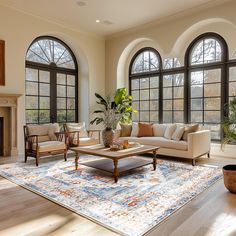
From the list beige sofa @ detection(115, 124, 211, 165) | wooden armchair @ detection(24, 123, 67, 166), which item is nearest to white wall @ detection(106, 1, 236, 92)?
beige sofa @ detection(115, 124, 211, 165)

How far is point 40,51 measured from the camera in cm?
650

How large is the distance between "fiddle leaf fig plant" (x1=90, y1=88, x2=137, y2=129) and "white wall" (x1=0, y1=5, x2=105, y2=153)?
447 mm

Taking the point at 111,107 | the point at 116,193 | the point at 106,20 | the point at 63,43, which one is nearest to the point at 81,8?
the point at 106,20

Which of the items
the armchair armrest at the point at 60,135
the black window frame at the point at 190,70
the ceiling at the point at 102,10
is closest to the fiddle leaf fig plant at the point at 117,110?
the black window frame at the point at 190,70

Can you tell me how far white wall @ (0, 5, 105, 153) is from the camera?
5523 mm

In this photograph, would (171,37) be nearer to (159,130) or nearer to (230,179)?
(159,130)

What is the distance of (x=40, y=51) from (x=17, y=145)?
2749 millimetres

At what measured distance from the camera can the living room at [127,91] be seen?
8.20 feet

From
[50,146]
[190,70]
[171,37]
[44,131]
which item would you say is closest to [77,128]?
[44,131]

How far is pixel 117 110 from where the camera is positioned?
7.04m

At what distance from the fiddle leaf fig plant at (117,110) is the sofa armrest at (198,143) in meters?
2.59

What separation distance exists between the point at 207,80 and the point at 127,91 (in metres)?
2.64

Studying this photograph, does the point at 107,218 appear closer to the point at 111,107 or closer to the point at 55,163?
the point at 55,163

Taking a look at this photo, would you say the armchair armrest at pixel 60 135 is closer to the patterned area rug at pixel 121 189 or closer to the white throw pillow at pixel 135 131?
the patterned area rug at pixel 121 189
